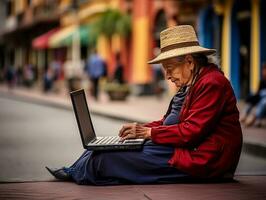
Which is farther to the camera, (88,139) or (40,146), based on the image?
(40,146)

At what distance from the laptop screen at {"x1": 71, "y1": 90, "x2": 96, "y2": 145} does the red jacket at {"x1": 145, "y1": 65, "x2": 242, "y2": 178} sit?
24.9 inches

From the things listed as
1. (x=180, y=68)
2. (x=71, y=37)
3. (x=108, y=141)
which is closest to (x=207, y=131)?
(x=180, y=68)

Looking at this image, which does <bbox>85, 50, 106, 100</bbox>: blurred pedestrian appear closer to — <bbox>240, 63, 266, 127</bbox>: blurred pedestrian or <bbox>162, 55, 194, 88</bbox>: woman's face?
<bbox>240, 63, 266, 127</bbox>: blurred pedestrian

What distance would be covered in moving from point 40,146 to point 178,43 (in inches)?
250

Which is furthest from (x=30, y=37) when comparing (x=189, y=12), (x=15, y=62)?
(x=189, y=12)

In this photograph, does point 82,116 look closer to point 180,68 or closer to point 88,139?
point 88,139

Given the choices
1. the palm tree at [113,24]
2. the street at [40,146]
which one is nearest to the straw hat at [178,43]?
the street at [40,146]

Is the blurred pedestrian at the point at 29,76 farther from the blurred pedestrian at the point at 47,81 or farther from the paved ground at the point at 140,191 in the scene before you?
the paved ground at the point at 140,191

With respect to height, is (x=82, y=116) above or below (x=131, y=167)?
above

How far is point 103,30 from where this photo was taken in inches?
1362

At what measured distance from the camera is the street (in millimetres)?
8836

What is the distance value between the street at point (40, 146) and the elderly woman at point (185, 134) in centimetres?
111

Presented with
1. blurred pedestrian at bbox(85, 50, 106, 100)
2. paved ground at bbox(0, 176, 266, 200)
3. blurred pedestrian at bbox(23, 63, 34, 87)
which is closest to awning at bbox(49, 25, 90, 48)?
blurred pedestrian at bbox(23, 63, 34, 87)

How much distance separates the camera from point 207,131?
20.0 feet
